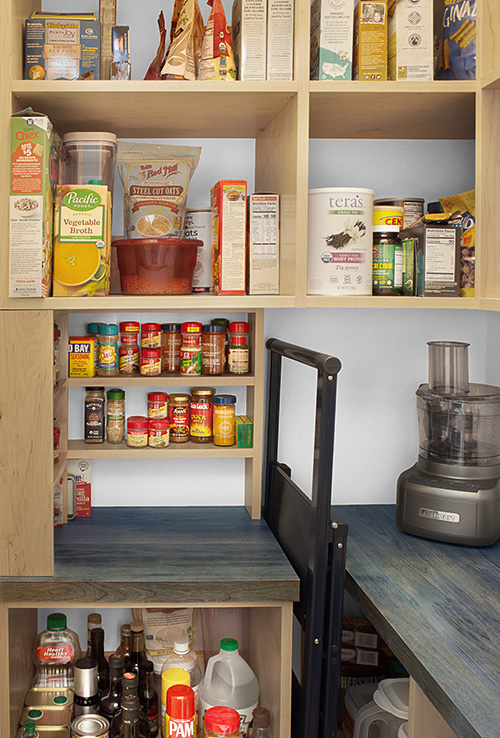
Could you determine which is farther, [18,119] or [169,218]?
[169,218]

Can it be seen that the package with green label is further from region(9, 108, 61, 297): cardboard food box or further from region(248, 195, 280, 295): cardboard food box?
region(248, 195, 280, 295): cardboard food box

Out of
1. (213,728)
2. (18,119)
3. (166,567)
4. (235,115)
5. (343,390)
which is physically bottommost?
(213,728)

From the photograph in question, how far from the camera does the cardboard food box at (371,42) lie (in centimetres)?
161

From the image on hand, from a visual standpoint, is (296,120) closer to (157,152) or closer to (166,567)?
(157,152)

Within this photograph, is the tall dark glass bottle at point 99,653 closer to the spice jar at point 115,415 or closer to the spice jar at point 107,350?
the spice jar at point 115,415

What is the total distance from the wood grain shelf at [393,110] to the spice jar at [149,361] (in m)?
0.75

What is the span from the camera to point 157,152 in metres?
1.71

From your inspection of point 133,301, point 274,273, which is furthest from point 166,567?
point 274,273

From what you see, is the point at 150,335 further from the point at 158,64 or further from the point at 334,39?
the point at 334,39

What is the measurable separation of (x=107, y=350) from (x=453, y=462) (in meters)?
0.97

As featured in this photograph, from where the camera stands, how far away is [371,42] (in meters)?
1.61

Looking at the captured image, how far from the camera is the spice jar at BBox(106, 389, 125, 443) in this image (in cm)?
193

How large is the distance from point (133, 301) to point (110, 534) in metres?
0.66

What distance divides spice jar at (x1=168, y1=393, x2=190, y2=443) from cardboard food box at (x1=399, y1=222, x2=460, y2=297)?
72cm
